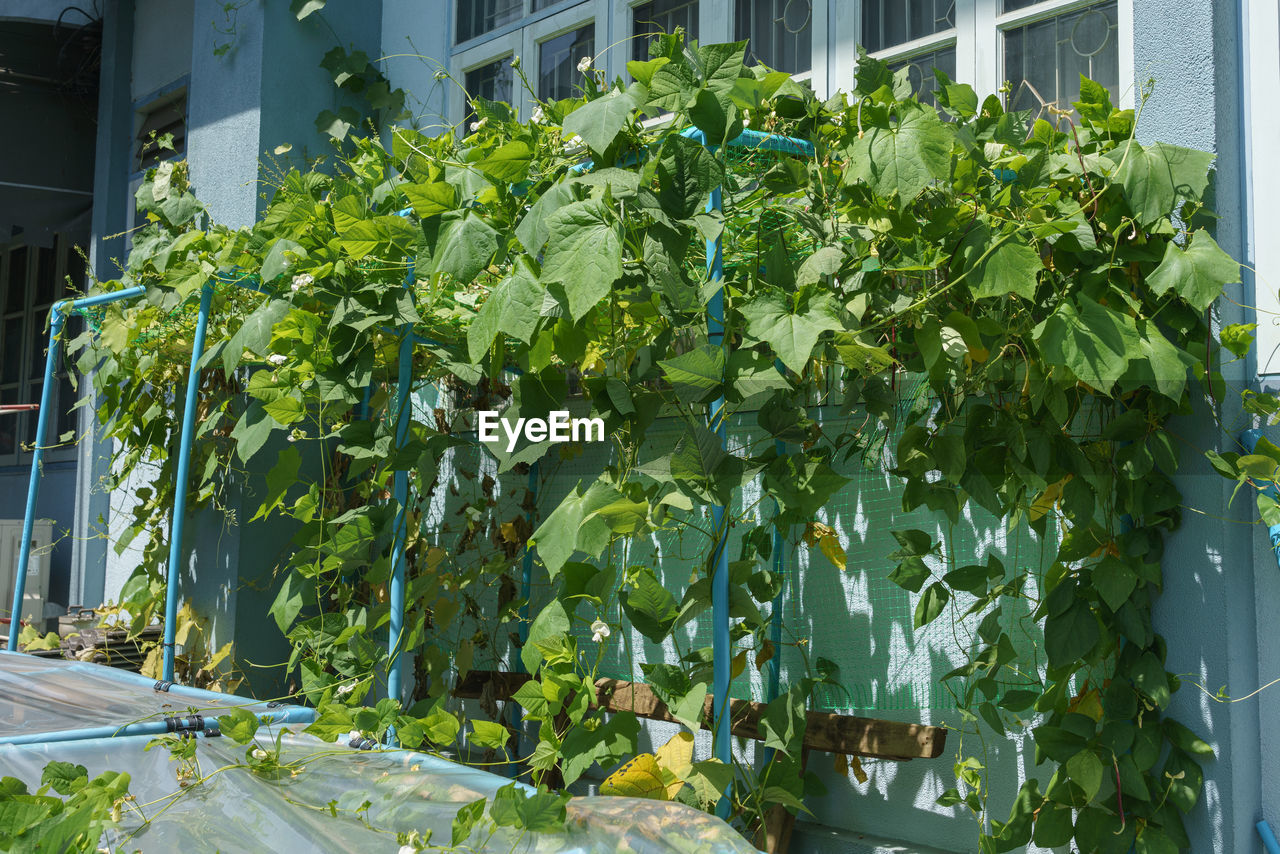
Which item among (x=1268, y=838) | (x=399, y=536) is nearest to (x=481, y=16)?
(x=399, y=536)

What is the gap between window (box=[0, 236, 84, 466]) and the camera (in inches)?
281

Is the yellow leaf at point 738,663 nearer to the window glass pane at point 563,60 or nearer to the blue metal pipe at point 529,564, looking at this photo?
the blue metal pipe at point 529,564

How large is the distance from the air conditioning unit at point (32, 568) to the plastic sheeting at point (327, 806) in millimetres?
3100

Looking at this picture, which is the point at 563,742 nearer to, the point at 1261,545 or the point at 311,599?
the point at 311,599

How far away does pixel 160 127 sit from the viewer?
5.74 meters

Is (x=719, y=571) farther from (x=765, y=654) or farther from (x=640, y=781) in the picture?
(x=765, y=654)

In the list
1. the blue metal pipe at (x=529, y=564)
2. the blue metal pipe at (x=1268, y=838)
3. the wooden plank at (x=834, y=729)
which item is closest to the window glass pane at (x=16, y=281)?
the blue metal pipe at (x=529, y=564)

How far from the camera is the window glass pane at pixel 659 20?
12.3 feet

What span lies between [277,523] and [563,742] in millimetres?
2554

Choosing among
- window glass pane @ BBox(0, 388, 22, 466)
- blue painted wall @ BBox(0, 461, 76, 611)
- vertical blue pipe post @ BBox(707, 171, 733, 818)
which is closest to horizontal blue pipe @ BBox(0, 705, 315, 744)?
vertical blue pipe post @ BBox(707, 171, 733, 818)

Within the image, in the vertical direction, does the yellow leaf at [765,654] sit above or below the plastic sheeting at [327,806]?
above

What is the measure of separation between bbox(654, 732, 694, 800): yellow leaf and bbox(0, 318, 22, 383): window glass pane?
22.9 ft

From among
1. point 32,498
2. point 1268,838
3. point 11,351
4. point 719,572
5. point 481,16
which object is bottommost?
point 1268,838

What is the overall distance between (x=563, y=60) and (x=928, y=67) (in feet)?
5.11
